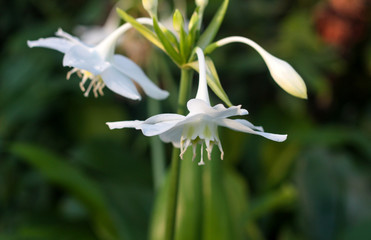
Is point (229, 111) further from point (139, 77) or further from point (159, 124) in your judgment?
point (139, 77)

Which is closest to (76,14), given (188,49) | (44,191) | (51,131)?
(51,131)

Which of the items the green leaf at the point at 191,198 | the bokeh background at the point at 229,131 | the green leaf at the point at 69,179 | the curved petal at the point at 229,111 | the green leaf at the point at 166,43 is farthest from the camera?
the bokeh background at the point at 229,131

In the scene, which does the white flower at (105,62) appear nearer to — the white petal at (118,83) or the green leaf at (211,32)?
the white petal at (118,83)

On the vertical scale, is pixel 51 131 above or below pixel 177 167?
below

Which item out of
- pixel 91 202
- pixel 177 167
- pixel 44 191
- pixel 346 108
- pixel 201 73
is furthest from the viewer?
pixel 346 108

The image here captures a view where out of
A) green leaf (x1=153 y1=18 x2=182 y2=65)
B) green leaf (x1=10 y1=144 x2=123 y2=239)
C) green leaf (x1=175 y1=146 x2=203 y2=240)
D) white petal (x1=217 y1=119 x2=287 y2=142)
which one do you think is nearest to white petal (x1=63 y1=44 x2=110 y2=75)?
green leaf (x1=153 y1=18 x2=182 y2=65)

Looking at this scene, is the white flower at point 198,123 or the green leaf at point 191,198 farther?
the green leaf at point 191,198

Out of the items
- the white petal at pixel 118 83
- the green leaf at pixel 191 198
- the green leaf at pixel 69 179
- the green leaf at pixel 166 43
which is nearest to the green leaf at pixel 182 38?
the green leaf at pixel 166 43

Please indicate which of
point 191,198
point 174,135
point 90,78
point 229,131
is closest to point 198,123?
point 174,135

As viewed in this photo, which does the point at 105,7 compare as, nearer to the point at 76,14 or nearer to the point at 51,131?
the point at 76,14
